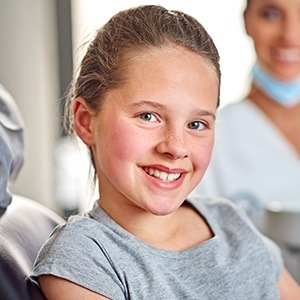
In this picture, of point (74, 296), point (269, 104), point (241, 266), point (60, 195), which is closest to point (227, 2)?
point (269, 104)

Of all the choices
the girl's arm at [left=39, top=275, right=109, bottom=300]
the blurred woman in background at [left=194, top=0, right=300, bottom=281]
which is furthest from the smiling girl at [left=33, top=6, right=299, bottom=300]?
the blurred woman in background at [left=194, top=0, right=300, bottom=281]

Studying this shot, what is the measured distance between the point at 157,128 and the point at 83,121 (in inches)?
5.6

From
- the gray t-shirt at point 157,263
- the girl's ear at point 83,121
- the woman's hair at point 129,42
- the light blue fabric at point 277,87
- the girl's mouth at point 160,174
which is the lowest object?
the light blue fabric at point 277,87

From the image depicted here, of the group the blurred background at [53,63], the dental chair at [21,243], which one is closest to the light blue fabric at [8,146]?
the dental chair at [21,243]

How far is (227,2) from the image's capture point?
2986mm

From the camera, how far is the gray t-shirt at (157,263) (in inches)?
42.8

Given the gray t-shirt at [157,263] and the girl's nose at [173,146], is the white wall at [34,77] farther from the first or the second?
the girl's nose at [173,146]

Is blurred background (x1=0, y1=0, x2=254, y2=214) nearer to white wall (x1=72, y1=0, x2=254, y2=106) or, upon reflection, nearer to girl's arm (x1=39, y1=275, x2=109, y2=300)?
white wall (x1=72, y1=0, x2=254, y2=106)

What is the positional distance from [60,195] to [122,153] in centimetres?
210

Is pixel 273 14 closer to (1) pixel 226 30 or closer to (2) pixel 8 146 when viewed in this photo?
(1) pixel 226 30

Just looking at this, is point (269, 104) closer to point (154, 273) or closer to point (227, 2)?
point (227, 2)

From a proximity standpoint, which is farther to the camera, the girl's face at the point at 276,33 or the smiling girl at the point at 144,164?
the girl's face at the point at 276,33

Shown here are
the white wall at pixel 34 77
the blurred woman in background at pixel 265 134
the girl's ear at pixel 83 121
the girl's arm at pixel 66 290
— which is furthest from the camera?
the white wall at pixel 34 77

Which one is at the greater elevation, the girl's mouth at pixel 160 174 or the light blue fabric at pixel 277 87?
the girl's mouth at pixel 160 174
